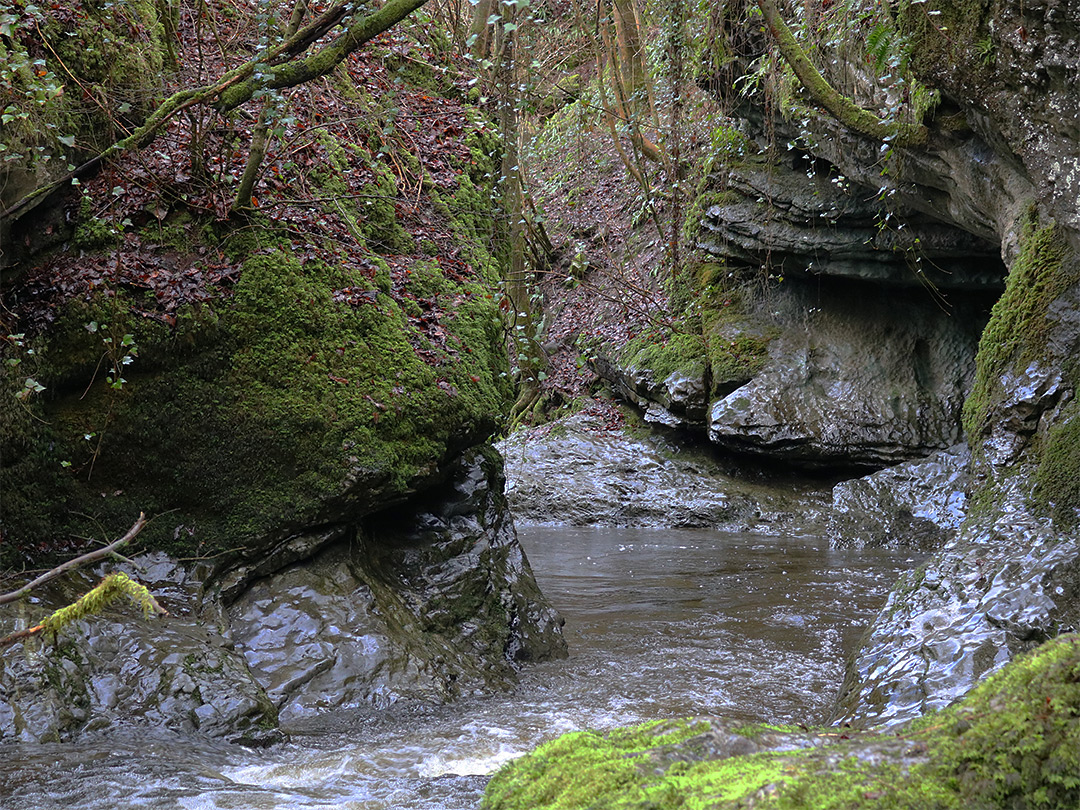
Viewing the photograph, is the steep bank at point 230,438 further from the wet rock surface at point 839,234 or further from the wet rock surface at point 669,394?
the wet rock surface at point 669,394

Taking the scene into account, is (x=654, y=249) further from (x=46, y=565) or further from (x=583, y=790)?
(x=583, y=790)

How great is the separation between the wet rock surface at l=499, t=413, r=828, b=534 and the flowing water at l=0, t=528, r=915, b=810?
1.35 meters

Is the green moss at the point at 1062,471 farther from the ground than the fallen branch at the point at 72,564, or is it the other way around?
the fallen branch at the point at 72,564

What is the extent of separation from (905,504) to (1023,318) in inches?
222

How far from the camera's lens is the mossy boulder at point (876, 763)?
3.91 feet

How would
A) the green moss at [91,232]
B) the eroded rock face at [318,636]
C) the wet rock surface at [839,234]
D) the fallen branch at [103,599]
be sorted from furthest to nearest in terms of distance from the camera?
the wet rock surface at [839,234] → the green moss at [91,232] → the eroded rock face at [318,636] → the fallen branch at [103,599]

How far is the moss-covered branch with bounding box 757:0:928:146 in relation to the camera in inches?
243

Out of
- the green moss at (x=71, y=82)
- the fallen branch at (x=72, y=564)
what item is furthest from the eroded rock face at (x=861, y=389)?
the fallen branch at (x=72, y=564)

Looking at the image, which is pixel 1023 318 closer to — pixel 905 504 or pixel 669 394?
pixel 905 504

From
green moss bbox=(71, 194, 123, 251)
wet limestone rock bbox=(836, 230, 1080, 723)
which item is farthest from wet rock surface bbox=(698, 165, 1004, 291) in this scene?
green moss bbox=(71, 194, 123, 251)

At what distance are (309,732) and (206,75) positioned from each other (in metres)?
4.57

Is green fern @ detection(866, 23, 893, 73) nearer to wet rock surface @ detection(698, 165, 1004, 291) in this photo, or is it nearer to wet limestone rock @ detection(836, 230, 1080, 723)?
wet limestone rock @ detection(836, 230, 1080, 723)

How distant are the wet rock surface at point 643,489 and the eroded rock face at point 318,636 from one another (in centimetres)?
539

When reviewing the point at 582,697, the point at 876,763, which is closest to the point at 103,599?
the point at 876,763
